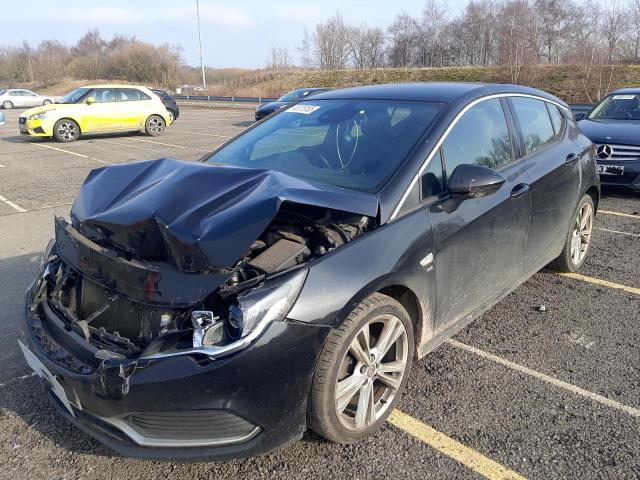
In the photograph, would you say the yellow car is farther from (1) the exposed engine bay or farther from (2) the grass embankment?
(1) the exposed engine bay

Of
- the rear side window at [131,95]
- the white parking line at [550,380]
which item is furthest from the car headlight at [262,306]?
the rear side window at [131,95]

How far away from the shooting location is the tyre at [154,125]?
17594 millimetres

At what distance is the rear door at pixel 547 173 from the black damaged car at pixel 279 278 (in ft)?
0.89

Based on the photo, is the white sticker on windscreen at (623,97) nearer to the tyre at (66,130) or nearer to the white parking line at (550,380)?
the white parking line at (550,380)

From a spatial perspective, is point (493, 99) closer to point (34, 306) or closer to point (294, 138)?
point (294, 138)

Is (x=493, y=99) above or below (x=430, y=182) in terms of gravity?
above

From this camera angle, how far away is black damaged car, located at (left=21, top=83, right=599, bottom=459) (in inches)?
85.5

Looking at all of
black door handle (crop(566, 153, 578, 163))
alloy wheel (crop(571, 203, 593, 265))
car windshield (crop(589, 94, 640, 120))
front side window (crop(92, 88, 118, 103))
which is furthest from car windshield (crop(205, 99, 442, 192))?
front side window (crop(92, 88, 118, 103))

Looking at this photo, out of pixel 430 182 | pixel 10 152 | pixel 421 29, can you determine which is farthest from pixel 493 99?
pixel 421 29

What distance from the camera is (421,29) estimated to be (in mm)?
67250

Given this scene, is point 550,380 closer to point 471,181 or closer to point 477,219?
point 477,219

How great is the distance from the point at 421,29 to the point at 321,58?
13651 millimetres

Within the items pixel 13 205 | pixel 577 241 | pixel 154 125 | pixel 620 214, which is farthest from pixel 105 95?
pixel 577 241

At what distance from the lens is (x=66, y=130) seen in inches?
628
